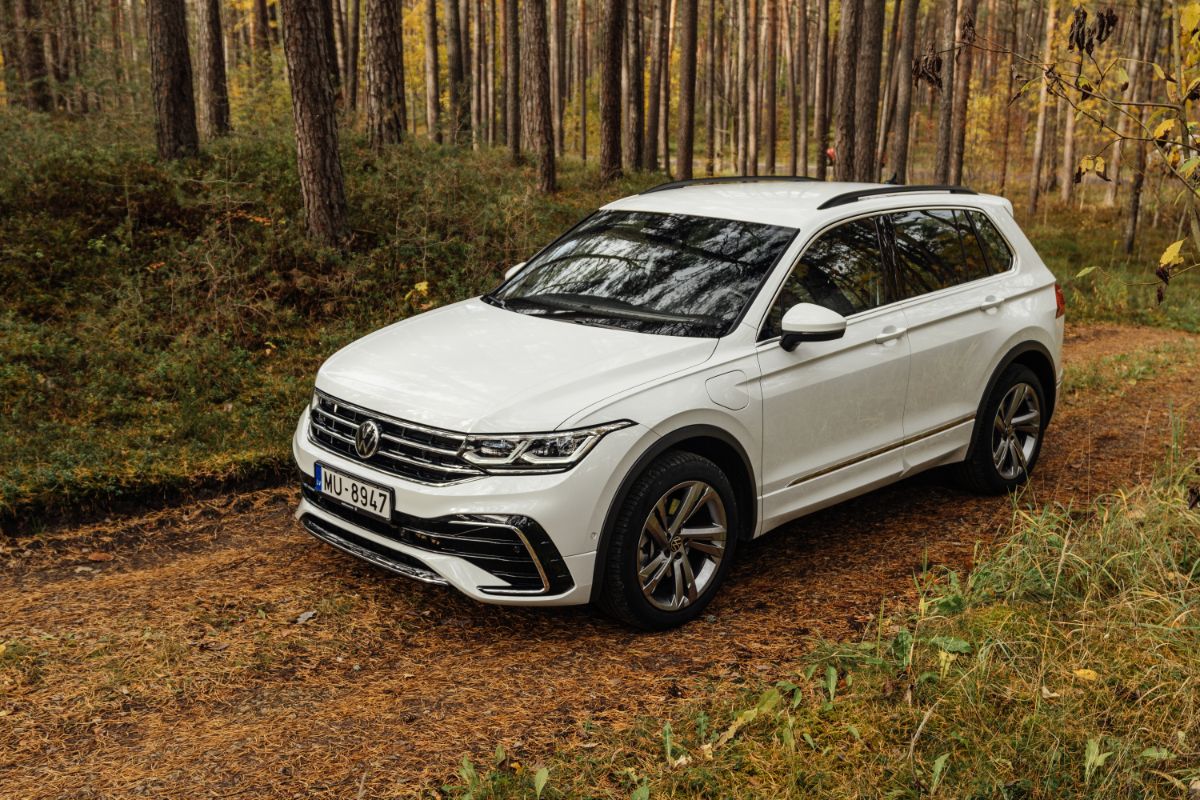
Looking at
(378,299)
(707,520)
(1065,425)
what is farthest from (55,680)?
(1065,425)

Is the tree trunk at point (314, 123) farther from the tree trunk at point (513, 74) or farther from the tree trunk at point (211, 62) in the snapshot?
the tree trunk at point (513, 74)

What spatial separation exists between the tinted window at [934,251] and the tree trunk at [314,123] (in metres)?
6.03

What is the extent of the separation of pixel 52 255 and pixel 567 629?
6.94 m

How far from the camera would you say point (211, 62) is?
14.5 meters

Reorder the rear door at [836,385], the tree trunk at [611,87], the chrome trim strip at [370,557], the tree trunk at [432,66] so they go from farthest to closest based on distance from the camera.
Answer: the tree trunk at [432,66], the tree trunk at [611,87], the rear door at [836,385], the chrome trim strip at [370,557]

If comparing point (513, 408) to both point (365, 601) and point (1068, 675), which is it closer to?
point (365, 601)

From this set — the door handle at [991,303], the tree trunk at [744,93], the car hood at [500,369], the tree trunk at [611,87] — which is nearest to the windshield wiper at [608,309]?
the car hood at [500,369]

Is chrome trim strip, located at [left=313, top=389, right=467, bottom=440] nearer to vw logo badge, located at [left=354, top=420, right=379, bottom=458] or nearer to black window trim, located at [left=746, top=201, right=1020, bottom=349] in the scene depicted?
vw logo badge, located at [left=354, top=420, right=379, bottom=458]

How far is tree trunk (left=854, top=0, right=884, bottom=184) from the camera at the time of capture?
14.9 metres

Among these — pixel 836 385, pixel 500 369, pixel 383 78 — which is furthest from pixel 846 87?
pixel 500 369

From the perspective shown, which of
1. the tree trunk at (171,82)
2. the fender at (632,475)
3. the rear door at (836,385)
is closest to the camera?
the fender at (632,475)

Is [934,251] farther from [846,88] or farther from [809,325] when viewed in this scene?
[846,88]

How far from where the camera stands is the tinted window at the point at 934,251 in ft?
18.9

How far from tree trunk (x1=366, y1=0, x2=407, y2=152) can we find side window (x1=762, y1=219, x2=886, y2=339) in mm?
8246
